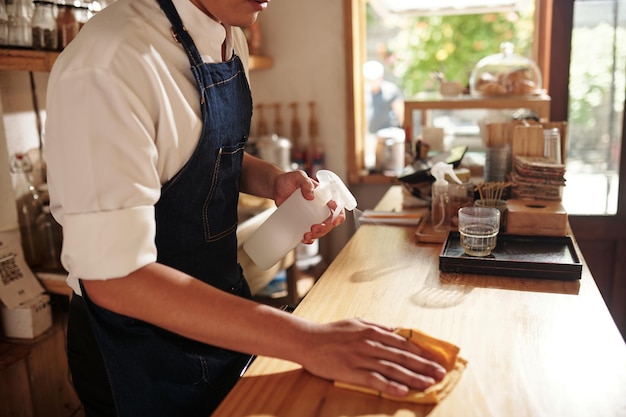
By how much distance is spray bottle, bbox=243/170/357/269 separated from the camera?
1.47 metres

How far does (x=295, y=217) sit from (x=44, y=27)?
115 cm

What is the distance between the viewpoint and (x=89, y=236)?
0.94 meters

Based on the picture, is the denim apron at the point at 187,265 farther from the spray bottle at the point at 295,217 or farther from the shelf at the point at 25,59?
the shelf at the point at 25,59

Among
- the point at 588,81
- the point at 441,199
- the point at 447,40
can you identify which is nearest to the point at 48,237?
the point at 441,199

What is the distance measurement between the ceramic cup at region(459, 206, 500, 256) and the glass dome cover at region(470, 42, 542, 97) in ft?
4.92

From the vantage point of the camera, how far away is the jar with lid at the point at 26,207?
221cm

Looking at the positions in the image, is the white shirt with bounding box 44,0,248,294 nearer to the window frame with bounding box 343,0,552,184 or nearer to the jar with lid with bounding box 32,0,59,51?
the jar with lid with bounding box 32,0,59,51

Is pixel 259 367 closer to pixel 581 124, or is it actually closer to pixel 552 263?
pixel 552 263

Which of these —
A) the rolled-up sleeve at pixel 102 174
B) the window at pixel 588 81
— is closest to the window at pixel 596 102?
the window at pixel 588 81

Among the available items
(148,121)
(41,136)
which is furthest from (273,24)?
(148,121)

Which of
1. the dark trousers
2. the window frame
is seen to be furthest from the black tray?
the window frame

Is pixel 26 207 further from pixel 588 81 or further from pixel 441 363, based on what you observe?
pixel 588 81

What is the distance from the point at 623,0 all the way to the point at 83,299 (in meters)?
2.85

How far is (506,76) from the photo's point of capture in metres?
2.91
